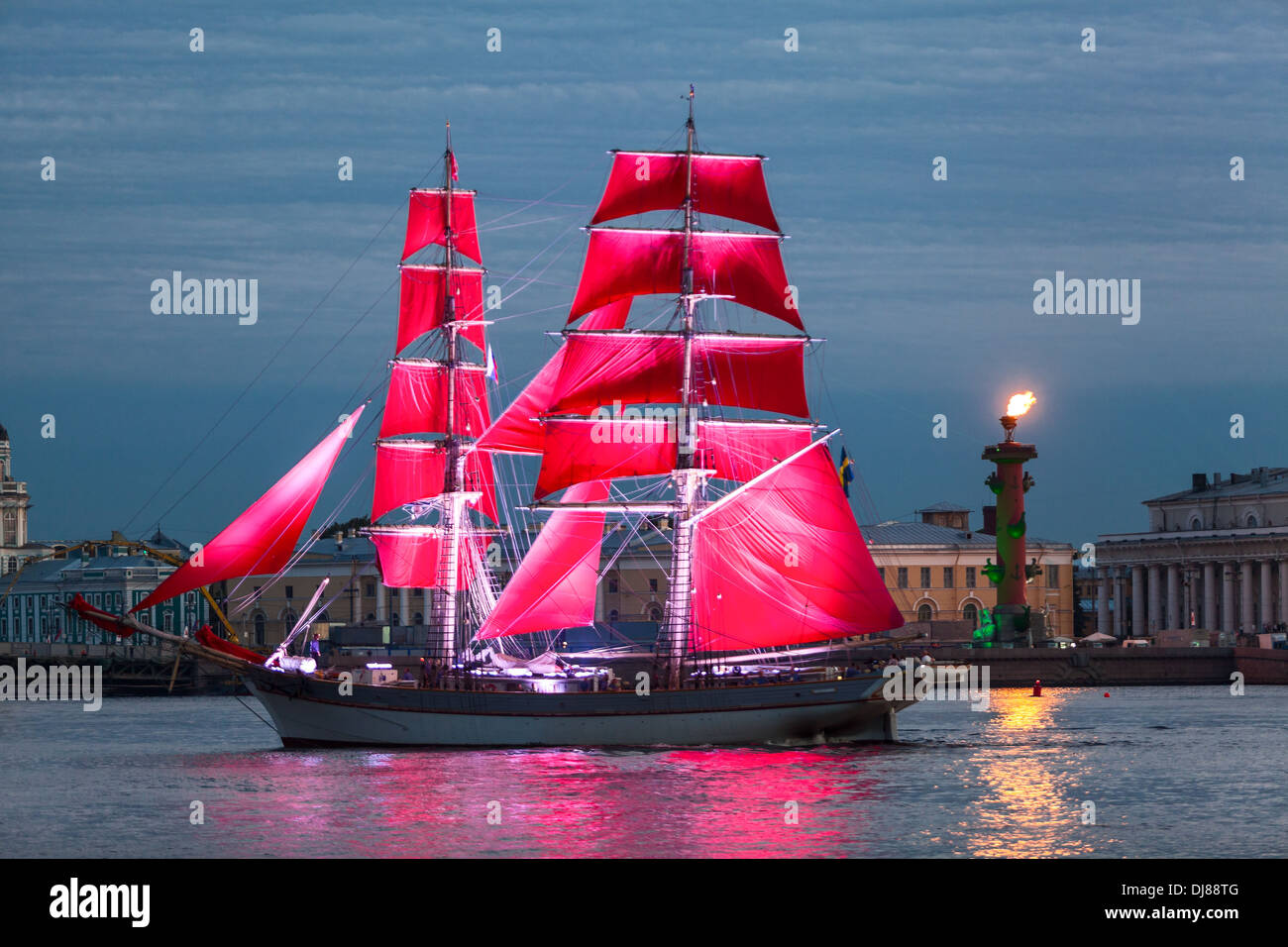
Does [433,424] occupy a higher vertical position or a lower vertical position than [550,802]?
higher

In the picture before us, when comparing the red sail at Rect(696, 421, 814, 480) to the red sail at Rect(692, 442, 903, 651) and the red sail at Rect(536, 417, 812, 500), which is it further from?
the red sail at Rect(692, 442, 903, 651)

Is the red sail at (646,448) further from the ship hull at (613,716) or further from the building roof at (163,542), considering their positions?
the building roof at (163,542)

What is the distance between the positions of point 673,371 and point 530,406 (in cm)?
419

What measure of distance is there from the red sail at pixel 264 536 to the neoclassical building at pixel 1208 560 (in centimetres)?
8704

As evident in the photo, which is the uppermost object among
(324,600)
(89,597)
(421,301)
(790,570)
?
(421,301)

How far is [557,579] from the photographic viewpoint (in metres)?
53.3

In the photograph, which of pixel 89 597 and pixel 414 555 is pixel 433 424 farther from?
pixel 89 597

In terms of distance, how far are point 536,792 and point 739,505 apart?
14233 mm

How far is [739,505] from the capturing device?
52.3m

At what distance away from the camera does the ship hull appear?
5112 centimetres

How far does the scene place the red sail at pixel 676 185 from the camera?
55375 mm

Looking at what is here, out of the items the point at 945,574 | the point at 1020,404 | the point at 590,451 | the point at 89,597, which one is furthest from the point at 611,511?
the point at 89,597
